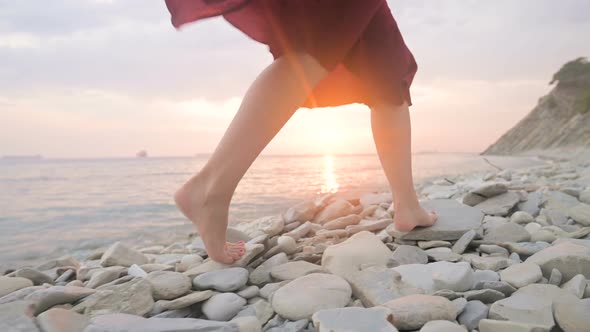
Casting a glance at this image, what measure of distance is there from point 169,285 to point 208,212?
0.87 ft

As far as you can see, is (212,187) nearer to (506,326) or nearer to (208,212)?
(208,212)

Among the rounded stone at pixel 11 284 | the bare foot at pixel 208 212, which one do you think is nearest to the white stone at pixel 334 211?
the bare foot at pixel 208 212

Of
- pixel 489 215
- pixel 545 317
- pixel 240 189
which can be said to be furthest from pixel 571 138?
pixel 545 317

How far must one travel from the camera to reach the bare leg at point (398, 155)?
64.6 inches

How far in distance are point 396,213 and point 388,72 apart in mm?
618

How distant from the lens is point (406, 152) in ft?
5.51

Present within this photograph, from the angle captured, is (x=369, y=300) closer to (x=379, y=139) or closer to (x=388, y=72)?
(x=379, y=139)

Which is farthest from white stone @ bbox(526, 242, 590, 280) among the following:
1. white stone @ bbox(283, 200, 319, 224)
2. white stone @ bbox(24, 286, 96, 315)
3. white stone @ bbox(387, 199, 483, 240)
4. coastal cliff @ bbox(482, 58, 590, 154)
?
coastal cliff @ bbox(482, 58, 590, 154)

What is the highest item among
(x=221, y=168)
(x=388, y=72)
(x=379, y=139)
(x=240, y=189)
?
(x=388, y=72)

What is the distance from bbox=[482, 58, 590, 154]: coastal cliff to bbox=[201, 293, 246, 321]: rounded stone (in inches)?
961

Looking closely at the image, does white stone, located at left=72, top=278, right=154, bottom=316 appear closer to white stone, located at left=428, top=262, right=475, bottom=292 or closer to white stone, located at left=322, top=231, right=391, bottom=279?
white stone, located at left=322, top=231, right=391, bottom=279

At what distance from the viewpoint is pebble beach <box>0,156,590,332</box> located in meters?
1.02

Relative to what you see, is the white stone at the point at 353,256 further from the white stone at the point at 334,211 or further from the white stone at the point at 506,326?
the white stone at the point at 334,211

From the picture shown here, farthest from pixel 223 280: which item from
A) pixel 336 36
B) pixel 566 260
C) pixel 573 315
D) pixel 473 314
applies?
pixel 566 260
